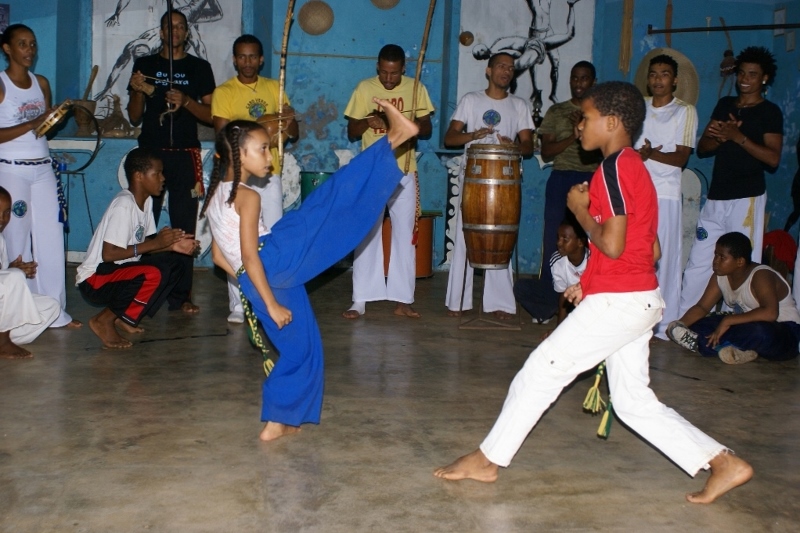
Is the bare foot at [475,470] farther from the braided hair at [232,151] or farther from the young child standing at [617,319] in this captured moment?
the braided hair at [232,151]

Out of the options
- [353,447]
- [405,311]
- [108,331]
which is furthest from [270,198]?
[353,447]

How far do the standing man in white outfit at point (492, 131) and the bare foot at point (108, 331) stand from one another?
2.44 m

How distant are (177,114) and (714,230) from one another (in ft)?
13.4

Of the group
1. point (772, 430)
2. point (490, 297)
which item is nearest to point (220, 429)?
point (772, 430)

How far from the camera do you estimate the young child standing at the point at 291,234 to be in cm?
373

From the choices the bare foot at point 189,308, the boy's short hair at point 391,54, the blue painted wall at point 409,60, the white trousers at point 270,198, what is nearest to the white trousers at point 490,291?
the white trousers at point 270,198

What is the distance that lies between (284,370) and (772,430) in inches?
94.7

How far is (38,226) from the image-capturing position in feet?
19.5

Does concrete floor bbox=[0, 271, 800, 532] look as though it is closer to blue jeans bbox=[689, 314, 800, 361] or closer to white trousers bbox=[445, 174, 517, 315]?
blue jeans bbox=[689, 314, 800, 361]

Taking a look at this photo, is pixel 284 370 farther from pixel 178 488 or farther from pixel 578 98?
pixel 578 98

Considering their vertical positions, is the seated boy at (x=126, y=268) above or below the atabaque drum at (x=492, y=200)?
below

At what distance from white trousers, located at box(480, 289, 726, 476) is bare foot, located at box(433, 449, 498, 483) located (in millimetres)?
76

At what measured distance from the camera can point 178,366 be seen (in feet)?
16.6

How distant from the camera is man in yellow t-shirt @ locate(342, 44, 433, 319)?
657 centimetres
